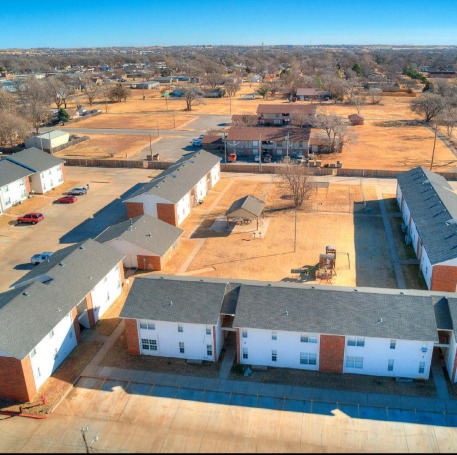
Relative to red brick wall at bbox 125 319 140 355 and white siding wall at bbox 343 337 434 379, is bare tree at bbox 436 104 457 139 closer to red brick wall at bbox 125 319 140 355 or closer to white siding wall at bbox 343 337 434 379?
white siding wall at bbox 343 337 434 379

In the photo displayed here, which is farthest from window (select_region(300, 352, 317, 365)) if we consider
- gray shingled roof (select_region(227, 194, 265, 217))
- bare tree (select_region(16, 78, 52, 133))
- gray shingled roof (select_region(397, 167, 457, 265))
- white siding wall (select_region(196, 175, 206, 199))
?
bare tree (select_region(16, 78, 52, 133))

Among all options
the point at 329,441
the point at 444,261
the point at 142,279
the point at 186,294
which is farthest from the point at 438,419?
the point at 142,279

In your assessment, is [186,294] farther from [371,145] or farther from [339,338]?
[371,145]

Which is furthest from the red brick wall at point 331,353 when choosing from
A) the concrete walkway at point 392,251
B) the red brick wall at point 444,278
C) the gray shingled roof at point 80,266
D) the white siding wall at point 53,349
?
the gray shingled roof at point 80,266

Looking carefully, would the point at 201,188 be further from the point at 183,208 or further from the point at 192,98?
the point at 192,98

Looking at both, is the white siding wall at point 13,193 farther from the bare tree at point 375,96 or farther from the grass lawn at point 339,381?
the bare tree at point 375,96

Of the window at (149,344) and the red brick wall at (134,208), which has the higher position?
the red brick wall at (134,208)
